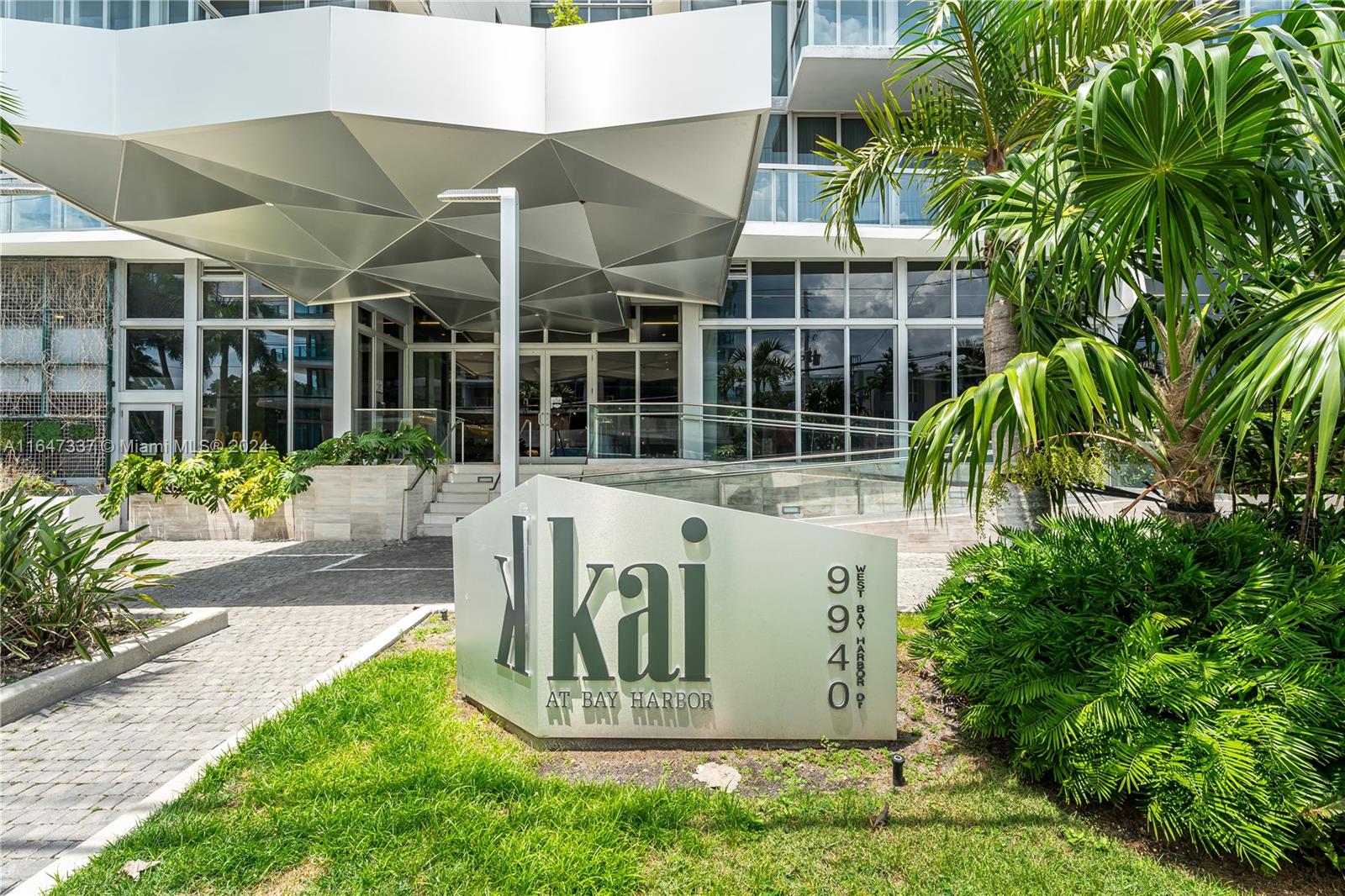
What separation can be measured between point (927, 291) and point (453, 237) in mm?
10989

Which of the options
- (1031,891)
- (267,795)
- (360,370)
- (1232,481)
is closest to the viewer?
(1031,891)

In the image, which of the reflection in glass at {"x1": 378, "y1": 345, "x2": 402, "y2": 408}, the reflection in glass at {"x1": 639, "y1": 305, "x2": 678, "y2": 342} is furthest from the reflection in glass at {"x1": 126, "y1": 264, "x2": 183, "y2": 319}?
the reflection in glass at {"x1": 639, "y1": 305, "x2": 678, "y2": 342}

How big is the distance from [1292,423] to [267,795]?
184 inches

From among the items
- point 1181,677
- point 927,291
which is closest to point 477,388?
point 927,291

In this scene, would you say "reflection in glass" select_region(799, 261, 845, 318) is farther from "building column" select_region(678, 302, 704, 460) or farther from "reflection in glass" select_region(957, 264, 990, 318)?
"reflection in glass" select_region(957, 264, 990, 318)

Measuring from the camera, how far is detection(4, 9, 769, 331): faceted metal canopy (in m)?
7.20

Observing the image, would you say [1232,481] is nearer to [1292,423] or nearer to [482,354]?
[1292,423]

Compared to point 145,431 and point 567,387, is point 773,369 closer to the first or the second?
point 567,387

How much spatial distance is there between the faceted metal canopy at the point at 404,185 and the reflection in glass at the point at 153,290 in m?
5.76

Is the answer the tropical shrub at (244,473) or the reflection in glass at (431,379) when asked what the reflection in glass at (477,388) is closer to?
the reflection in glass at (431,379)

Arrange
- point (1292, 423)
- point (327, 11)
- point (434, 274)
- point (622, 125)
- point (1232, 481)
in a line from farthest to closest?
point (434, 274) < point (622, 125) < point (327, 11) < point (1232, 481) < point (1292, 423)

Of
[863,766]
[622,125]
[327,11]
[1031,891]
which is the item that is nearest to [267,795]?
[863,766]

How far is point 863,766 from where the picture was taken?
11.8 feet

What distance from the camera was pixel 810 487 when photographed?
9469mm
